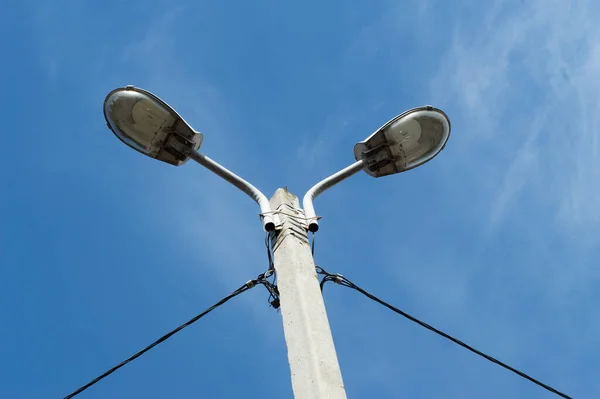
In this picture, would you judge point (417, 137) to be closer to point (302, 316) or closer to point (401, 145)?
point (401, 145)

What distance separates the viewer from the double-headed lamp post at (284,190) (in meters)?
3.71

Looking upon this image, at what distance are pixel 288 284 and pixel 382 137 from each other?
5.49ft

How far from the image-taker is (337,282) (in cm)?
473

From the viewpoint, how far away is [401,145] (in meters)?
5.12

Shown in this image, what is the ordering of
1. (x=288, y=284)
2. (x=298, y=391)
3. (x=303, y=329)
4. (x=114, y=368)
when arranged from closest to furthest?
(x=298, y=391) < (x=303, y=329) < (x=288, y=284) < (x=114, y=368)

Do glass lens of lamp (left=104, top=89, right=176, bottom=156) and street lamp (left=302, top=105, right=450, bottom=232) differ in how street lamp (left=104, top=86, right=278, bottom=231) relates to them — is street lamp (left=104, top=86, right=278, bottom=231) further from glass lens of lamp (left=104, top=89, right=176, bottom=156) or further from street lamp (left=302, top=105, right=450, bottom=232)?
street lamp (left=302, top=105, right=450, bottom=232)

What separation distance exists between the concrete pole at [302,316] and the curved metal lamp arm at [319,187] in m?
0.07

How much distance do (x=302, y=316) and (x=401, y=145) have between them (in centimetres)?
194

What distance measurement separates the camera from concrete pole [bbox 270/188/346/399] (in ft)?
10.8

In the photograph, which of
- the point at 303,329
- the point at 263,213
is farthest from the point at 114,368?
the point at 303,329

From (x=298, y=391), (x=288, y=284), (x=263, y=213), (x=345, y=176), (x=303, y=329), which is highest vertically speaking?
(x=345, y=176)

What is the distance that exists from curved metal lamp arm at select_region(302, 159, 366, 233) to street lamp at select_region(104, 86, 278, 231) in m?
0.28

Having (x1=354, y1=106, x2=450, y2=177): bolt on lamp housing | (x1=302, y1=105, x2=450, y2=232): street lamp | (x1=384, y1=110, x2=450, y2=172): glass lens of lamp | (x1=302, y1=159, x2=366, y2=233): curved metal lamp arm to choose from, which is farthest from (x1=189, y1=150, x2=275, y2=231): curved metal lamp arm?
(x1=384, y1=110, x2=450, y2=172): glass lens of lamp

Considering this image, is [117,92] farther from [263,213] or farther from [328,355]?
[328,355]
